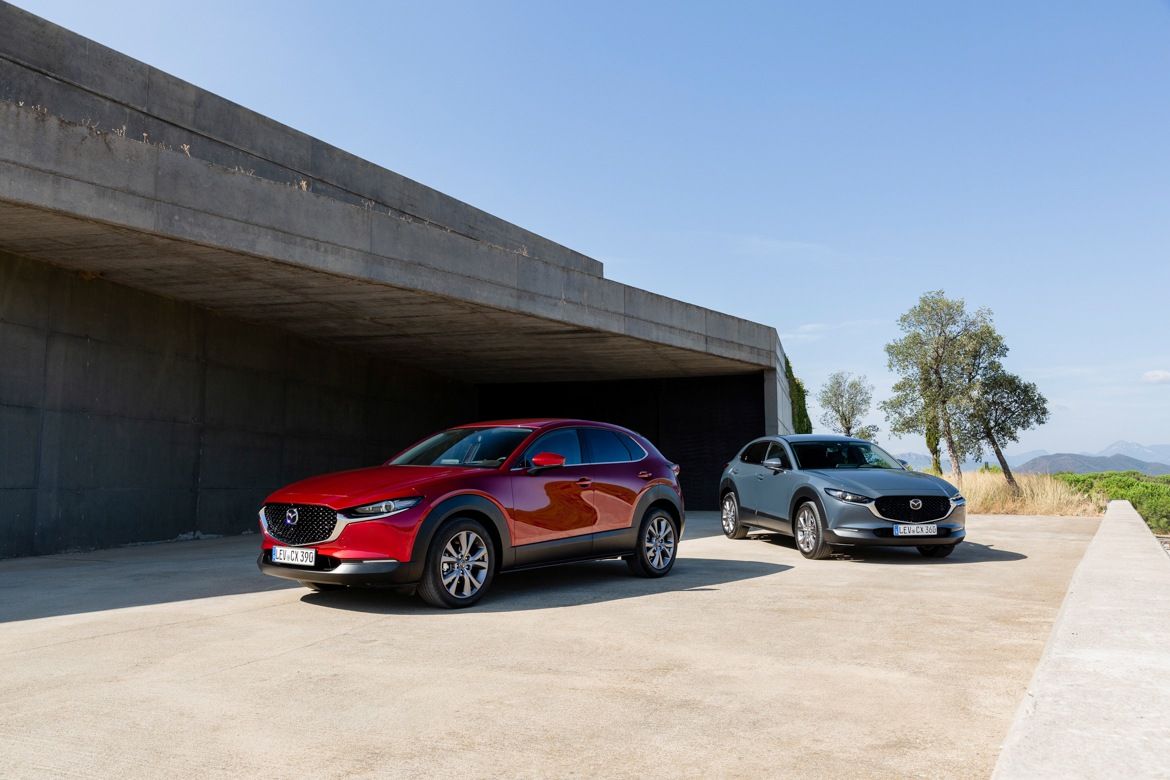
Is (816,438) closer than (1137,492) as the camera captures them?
Yes

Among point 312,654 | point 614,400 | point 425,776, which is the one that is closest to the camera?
point 425,776

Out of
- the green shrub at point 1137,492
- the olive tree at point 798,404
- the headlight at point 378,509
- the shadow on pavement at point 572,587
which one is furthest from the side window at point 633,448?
the green shrub at point 1137,492

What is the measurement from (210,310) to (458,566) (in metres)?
9.42

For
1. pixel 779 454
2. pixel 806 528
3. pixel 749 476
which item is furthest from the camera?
pixel 749 476

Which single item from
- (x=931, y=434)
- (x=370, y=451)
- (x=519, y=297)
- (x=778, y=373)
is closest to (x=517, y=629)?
(x=519, y=297)

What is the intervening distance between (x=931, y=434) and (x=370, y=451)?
867 inches

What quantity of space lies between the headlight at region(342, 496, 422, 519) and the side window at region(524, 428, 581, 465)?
148 cm

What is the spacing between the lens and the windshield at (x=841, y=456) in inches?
454

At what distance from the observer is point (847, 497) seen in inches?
407

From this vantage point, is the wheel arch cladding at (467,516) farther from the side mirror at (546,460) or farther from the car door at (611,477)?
the car door at (611,477)

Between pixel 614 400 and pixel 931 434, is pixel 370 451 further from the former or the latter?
pixel 931 434

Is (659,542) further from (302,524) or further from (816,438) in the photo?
(816,438)

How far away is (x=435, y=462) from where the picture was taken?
8125mm

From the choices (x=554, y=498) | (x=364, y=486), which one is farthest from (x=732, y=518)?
(x=364, y=486)
